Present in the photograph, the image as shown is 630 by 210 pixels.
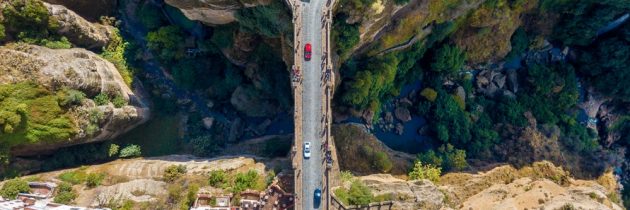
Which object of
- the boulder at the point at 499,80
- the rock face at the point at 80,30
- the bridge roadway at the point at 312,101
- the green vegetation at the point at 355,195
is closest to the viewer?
the bridge roadway at the point at 312,101

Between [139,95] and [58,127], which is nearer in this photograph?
[58,127]

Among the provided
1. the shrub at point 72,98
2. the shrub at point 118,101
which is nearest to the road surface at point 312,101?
→ the shrub at point 118,101

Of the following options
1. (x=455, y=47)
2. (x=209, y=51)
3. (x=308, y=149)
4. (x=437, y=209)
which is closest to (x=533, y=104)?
(x=455, y=47)

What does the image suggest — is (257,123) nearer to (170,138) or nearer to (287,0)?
(170,138)

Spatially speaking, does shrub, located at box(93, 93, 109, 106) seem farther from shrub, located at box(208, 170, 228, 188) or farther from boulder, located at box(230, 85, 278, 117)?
shrub, located at box(208, 170, 228, 188)

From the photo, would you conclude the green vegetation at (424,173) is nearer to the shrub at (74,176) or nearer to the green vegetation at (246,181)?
the green vegetation at (246,181)

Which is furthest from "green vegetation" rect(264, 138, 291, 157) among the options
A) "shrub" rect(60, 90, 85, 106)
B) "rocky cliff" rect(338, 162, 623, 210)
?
"shrub" rect(60, 90, 85, 106)
